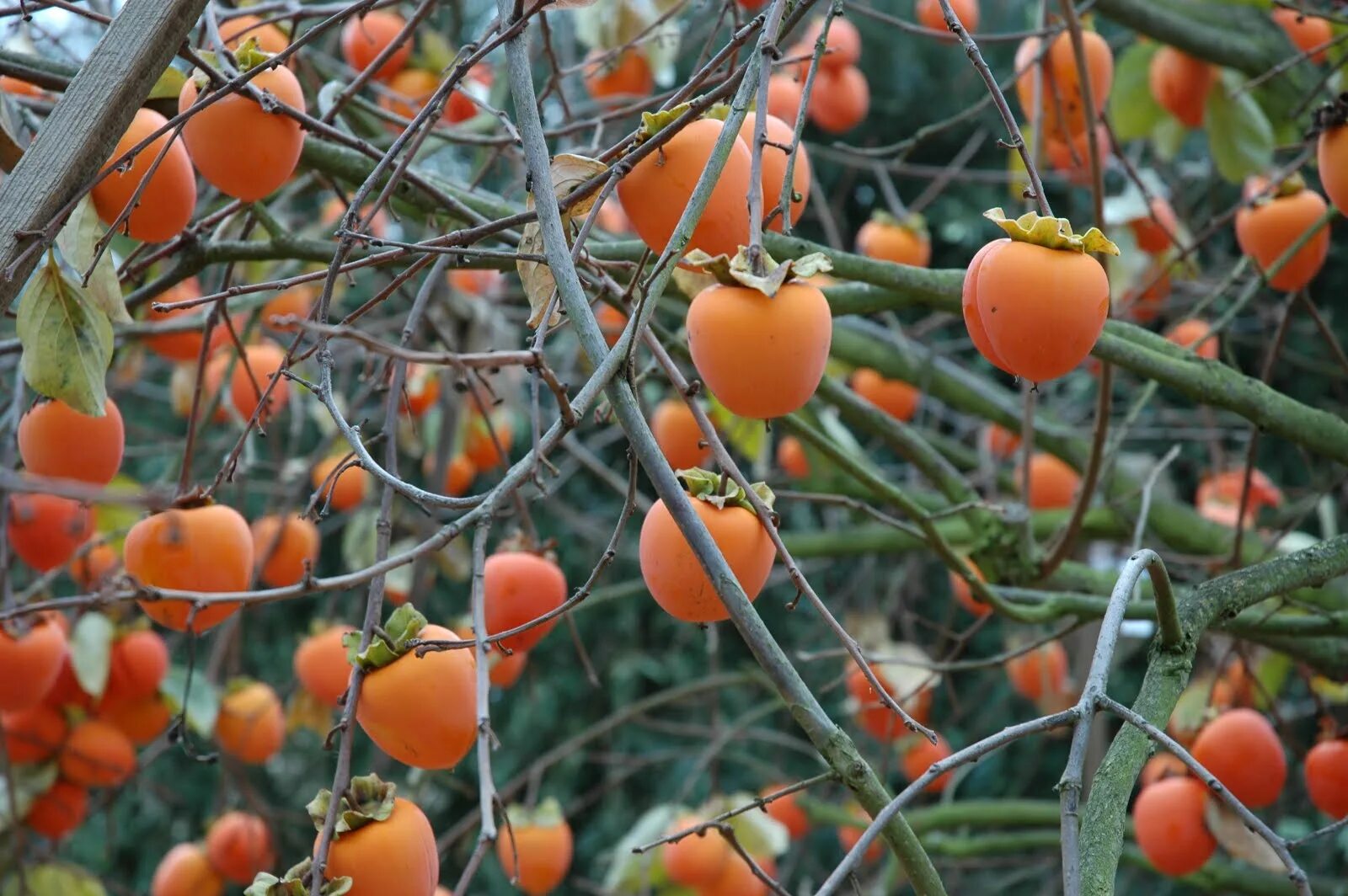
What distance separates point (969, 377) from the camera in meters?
2.37

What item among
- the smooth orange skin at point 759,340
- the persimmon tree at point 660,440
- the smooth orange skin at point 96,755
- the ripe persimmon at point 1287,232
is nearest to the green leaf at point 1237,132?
the persimmon tree at point 660,440

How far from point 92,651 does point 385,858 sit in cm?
120

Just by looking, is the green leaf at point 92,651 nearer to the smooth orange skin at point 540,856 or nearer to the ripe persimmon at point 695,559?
the smooth orange skin at point 540,856

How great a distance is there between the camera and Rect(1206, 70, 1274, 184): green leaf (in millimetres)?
2074

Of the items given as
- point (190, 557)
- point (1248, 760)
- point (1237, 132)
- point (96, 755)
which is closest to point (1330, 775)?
point (1248, 760)

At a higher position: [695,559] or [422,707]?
[695,559]

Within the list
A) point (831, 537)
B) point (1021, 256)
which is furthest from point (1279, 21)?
point (1021, 256)

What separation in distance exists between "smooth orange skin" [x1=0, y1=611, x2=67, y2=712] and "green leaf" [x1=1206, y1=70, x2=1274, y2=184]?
1.81 metres

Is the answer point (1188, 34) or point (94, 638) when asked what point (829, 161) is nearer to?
point (1188, 34)

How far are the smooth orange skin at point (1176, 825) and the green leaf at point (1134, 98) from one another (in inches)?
46.9

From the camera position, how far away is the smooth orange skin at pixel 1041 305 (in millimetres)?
902

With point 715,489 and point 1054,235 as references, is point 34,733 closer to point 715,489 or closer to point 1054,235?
point 715,489

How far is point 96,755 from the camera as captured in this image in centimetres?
211

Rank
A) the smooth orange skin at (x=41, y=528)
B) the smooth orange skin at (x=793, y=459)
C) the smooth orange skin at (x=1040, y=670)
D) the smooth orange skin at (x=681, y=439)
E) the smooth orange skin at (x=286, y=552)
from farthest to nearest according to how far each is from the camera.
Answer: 1. the smooth orange skin at (x=793, y=459)
2. the smooth orange skin at (x=1040, y=670)
3. the smooth orange skin at (x=286, y=552)
4. the smooth orange skin at (x=681, y=439)
5. the smooth orange skin at (x=41, y=528)
